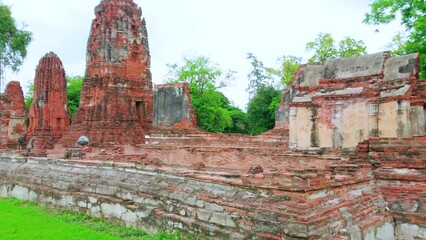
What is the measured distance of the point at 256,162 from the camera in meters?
12.2

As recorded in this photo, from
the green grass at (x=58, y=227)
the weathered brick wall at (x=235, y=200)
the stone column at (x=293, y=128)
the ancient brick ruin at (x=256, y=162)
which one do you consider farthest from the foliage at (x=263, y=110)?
the green grass at (x=58, y=227)

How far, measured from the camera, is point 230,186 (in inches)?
224

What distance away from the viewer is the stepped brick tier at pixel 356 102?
9320 mm

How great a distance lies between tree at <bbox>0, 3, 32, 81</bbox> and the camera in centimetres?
2884

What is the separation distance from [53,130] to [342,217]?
17.5 metres

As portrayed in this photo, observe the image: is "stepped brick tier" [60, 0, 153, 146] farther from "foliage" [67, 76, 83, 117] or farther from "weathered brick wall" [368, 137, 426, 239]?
"foliage" [67, 76, 83, 117]

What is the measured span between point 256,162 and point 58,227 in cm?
663

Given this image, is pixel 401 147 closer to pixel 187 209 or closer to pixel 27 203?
pixel 187 209

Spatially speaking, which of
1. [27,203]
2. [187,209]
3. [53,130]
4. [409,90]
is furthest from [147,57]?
[187,209]

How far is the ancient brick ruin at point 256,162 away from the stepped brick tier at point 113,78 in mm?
48

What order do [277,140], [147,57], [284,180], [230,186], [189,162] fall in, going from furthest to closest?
[147,57] < [277,140] < [189,162] < [230,186] < [284,180]

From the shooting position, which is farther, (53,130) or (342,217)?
(53,130)

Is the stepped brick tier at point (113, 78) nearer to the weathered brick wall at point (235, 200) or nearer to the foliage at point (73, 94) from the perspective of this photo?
the weathered brick wall at point (235, 200)

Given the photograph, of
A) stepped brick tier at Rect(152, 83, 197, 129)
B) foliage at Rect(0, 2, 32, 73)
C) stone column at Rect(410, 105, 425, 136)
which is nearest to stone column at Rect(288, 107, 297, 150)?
stone column at Rect(410, 105, 425, 136)
